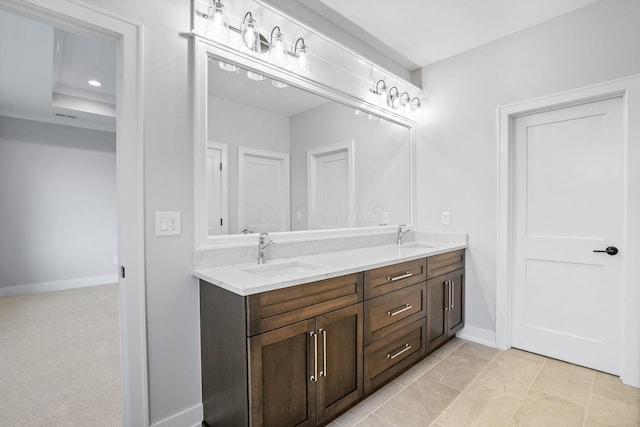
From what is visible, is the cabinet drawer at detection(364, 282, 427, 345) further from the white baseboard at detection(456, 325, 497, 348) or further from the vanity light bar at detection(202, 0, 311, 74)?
the vanity light bar at detection(202, 0, 311, 74)

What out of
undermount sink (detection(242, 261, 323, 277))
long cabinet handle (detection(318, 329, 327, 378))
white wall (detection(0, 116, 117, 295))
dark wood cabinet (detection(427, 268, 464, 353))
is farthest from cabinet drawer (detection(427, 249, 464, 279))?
white wall (detection(0, 116, 117, 295))

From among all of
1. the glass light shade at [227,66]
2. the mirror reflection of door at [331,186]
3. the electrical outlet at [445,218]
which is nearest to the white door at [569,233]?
the electrical outlet at [445,218]

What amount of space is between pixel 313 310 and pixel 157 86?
1.38 meters

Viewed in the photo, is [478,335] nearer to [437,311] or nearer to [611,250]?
[437,311]

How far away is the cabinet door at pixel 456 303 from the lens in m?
2.66

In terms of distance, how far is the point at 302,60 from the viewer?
209cm

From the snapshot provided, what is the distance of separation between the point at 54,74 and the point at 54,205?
2159 millimetres

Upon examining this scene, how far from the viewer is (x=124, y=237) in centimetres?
148

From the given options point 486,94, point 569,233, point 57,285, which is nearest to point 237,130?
point 486,94

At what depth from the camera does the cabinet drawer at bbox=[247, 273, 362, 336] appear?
133 centimetres

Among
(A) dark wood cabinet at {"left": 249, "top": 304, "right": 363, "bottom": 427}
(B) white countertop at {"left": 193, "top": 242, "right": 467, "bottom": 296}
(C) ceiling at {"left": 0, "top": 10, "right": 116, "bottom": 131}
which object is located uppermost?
(C) ceiling at {"left": 0, "top": 10, "right": 116, "bottom": 131}

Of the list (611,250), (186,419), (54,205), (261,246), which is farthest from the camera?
(54,205)

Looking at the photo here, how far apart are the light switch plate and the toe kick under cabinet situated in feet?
1.01

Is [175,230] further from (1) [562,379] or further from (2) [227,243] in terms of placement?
(1) [562,379]
